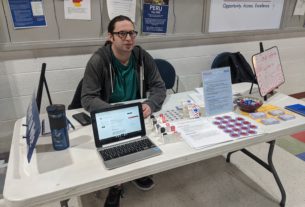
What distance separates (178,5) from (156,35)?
1.15 ft

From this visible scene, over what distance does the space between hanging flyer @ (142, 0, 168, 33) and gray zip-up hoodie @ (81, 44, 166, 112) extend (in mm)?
593

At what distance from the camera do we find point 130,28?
158cm

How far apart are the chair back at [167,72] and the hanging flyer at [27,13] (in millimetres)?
1074

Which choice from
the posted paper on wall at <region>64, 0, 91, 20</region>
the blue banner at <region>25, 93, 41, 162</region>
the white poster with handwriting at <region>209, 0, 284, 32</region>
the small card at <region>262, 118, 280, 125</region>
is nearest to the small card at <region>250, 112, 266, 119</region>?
the small card at <region>262, 118, 280, 125</region>

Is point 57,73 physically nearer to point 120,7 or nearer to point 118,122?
point 120,7

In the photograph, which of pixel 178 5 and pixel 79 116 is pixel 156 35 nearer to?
pixel 178 5

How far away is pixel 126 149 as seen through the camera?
3.61ft

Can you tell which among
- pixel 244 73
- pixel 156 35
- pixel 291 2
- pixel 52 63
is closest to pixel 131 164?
pixel 52 63

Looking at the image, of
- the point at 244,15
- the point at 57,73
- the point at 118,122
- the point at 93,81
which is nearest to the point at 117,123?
the point at 118,122

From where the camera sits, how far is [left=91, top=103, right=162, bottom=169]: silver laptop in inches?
42.0

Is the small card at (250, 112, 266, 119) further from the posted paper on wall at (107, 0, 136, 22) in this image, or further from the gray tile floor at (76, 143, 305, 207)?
the posted paper on wall at (107, 0, 136, 22)

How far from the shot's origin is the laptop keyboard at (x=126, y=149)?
41.9 inches

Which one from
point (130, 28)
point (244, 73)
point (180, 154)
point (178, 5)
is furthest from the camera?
point (244, 73)

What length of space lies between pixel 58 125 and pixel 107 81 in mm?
661
